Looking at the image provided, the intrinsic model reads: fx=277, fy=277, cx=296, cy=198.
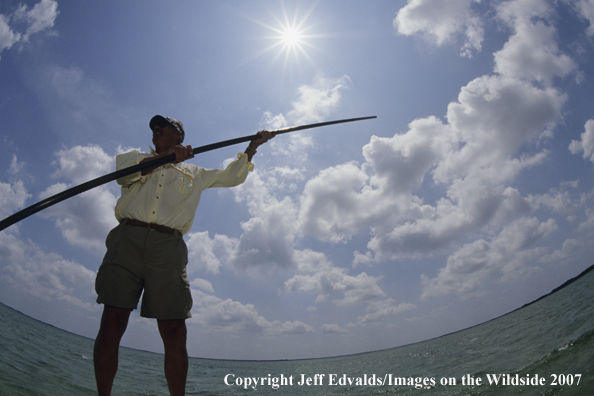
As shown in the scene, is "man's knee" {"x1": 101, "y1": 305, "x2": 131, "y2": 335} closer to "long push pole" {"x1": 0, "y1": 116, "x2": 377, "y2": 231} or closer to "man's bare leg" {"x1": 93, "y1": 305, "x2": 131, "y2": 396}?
"man's bare leg" {"x1": 93, "y1": 305, "x2": 131, "y2": 396}

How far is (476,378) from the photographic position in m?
4.54

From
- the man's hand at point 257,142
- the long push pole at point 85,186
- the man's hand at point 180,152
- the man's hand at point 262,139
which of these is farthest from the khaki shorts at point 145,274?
the man's hand at point 262,139

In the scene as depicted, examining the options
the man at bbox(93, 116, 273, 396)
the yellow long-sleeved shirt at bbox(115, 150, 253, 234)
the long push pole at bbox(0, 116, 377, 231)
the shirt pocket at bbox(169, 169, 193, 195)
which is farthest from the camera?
the shirt pocket at bbox(169, 169, 193, 195)

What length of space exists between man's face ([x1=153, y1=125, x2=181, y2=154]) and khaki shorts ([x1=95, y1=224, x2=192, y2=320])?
2.93 feet

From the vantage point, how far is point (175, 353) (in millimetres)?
2191

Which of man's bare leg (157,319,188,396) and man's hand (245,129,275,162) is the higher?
man's hand (245,129,275,162)

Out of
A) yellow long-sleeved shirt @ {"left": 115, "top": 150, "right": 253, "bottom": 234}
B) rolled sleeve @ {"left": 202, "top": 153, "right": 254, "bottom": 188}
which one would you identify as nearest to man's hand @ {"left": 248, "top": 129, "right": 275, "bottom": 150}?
rolled sleeve @ {"left": 202, "top": 153, "right": 254, "bottom": 188}

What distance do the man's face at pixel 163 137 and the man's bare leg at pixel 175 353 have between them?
165 centimetres

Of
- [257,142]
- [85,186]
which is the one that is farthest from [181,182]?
[257,142]

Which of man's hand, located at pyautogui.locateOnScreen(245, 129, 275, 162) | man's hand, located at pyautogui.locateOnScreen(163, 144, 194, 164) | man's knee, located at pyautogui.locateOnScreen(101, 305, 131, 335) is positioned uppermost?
man's hand, located at pyautogui.locateOnScreen(245, 129, 275, 162)

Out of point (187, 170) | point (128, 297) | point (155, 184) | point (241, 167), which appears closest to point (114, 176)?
point (155, 184)

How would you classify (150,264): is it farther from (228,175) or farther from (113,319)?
(228,175)

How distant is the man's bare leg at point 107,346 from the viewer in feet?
6.54

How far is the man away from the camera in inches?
83.1
